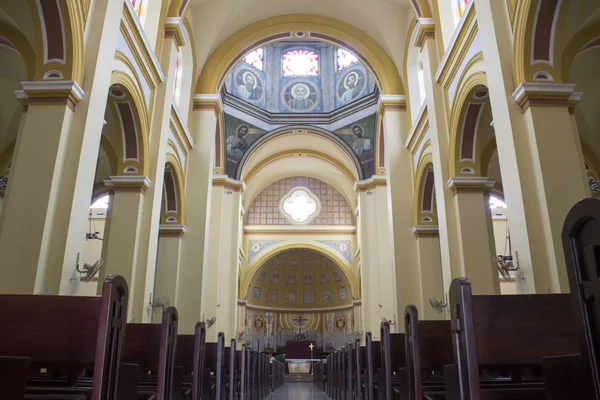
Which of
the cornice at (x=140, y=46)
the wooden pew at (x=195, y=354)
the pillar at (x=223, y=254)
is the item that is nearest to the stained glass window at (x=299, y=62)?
the pillar at (x=223, y=254)

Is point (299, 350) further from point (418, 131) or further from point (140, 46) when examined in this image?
point (140, 46)

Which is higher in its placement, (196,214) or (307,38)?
(307,38)

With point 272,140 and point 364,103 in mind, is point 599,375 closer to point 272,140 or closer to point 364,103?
point 364,103

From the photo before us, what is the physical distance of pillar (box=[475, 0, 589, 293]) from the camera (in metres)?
5.48

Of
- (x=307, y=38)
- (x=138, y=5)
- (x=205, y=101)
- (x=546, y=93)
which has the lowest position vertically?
(x=546, y=93)

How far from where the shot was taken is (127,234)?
8367mm

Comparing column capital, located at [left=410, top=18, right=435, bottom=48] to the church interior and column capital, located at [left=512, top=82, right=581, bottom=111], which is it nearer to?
the church interior

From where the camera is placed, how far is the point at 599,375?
63.1 inches

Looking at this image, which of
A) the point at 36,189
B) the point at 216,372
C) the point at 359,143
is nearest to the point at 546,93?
the point at 216,372

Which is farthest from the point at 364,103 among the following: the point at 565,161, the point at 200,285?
the point at 565,161

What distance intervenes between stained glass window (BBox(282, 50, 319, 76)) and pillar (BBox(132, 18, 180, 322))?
11.0m

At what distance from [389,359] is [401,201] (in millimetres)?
7846

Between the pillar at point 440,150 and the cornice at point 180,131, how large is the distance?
5.33 meters

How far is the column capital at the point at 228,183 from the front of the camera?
56.5 feet
